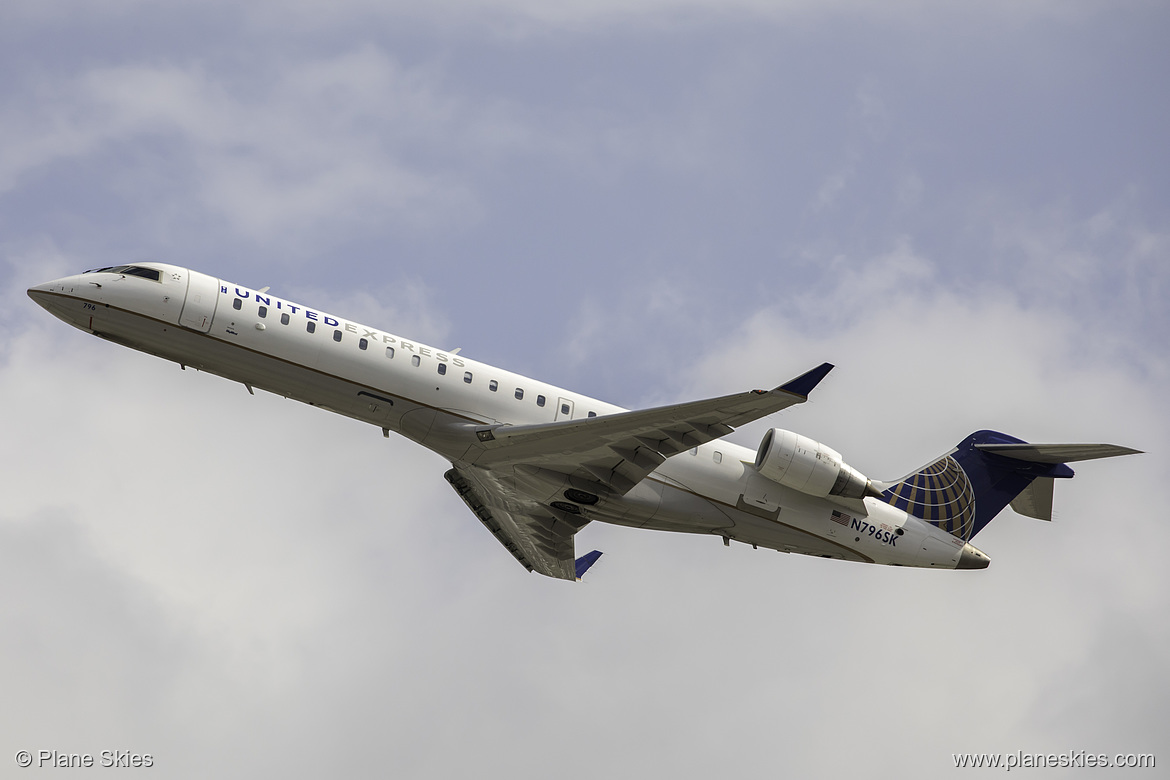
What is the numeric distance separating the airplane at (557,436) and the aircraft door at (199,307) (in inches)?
1.2

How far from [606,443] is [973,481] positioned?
1125 cm

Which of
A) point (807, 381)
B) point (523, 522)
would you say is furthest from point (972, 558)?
point (523, 522)

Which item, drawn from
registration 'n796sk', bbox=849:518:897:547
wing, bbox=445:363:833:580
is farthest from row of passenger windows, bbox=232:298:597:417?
registration 'n796sk', bbox=849:518:897:547

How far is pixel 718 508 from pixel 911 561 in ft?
18.0

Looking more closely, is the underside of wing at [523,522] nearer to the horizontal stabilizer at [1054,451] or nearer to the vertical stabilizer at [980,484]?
the vertical stabilizer at [980,484]

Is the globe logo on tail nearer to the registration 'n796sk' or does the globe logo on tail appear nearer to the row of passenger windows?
the registration 'n796sk'

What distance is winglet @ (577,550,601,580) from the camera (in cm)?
3219

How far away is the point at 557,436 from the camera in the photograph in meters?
24.1

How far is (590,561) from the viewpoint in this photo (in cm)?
3238

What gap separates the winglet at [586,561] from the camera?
1267 inches

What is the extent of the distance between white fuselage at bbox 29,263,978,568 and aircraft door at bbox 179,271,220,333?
0.02 m

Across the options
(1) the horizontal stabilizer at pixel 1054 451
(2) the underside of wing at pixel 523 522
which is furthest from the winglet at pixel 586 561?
(1) the horizontal stabilizer at pixel 1054 451

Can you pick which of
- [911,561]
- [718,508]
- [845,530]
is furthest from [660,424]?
[911,561]

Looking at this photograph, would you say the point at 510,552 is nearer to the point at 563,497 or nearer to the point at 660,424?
the point at 563,497
